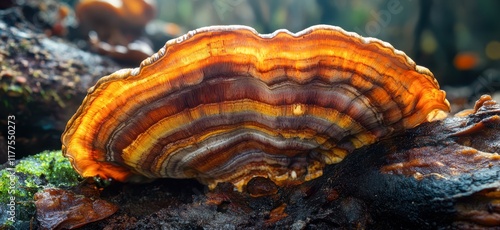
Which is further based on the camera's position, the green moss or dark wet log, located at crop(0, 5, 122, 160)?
dark wet log, located at crop(0, 5, 122, 160)

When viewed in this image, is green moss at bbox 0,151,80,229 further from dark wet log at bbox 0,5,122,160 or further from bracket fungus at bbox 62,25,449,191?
dark wet log at bbox 0,5,122,160

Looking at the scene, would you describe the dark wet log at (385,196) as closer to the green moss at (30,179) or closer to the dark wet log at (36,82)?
the green moss at (30,179)

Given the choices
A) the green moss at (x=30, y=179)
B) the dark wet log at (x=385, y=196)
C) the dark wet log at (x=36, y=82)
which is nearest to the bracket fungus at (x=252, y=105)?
the dark wet log at (x=385, y=196)

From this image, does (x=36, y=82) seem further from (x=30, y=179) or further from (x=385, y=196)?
(x=385, y=196)

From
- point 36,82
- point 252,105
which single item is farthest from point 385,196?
point 36,82

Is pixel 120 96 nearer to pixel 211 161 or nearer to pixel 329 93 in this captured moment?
pixel 211 161

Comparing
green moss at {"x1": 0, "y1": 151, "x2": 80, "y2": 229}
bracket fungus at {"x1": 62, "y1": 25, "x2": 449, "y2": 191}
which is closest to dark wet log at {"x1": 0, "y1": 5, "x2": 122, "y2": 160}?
green moss at {"x1": 0, "y1": 151, "x2": 80, "y2": 229}

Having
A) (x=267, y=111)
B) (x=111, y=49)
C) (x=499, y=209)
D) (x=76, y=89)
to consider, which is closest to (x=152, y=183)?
(x=267, y=111)
